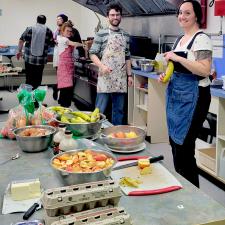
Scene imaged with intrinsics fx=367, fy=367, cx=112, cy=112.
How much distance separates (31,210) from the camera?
3.99ft

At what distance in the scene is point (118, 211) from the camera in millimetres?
1029

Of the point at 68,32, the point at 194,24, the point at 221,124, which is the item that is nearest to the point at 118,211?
the point at 194,24

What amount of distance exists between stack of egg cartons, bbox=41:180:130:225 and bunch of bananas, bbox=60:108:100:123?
918 millimetres

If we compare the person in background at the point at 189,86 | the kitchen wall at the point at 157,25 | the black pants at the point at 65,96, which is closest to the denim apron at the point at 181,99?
the person in background at the point at 189,86

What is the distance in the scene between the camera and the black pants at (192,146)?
244 cm

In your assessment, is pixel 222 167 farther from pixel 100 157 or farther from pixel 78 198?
pixel 78 198

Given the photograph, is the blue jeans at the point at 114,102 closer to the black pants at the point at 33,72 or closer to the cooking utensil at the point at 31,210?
the black pants at the point at 33,72

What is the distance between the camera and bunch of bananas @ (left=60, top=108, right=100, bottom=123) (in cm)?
202

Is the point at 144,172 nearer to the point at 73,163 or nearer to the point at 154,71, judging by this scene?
the point at 73,163

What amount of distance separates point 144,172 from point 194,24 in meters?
1.35

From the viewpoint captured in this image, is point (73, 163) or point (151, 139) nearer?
point (73, 163)

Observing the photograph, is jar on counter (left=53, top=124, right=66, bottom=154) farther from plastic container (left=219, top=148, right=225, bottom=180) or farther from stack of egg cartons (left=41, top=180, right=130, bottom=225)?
plastic container (left=219, top=148, right=225, bottom=180)

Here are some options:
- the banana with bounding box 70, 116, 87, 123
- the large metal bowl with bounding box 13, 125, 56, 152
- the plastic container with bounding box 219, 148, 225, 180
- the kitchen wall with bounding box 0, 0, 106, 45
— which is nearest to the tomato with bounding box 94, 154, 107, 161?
the large metal bowl with bounding box 13, 125, 56, 152

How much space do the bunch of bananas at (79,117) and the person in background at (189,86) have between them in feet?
2.23
